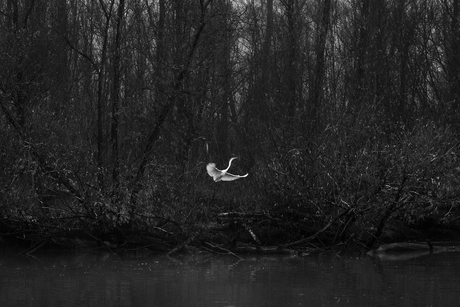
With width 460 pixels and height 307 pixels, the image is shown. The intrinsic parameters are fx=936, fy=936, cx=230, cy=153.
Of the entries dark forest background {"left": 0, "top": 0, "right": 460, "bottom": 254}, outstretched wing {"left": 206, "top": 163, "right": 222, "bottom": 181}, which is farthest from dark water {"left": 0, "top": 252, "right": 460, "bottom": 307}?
outstretched wing {"left": 206, "top": 163, "right": 222, "bottom": 181}

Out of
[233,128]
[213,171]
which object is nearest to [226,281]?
[213,171]

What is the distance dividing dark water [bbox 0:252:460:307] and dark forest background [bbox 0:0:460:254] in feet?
3.47

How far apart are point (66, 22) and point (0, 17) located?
10.7 feet

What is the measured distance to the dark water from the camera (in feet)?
44.8

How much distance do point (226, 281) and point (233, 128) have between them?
12760mm

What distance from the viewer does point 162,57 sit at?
2427 centimetres

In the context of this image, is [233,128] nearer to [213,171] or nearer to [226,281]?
[213,171]

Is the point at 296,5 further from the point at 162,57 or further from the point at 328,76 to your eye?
the point at 162,57

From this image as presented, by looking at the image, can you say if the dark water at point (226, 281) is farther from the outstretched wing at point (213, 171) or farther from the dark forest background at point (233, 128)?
the outstretched wing at point (213, 171)

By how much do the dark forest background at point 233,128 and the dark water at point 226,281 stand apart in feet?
3.47

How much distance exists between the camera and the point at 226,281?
15.6 metres

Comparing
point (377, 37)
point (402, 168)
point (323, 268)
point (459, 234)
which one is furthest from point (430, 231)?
point (377, 37)

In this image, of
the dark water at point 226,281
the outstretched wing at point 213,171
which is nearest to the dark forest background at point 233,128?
the dark water at point 226,281

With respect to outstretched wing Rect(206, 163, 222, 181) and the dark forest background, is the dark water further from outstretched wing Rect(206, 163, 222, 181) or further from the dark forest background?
outstretched wing Rect(206, 163, 222, 181)
